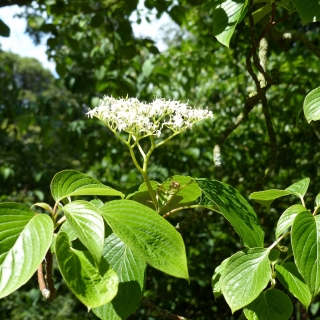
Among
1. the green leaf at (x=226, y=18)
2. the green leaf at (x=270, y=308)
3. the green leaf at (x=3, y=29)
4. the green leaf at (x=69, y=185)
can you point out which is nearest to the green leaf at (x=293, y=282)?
the green leaf at (x=270, y=308)

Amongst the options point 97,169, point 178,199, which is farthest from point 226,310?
point 178,199

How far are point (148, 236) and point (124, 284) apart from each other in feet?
0.47

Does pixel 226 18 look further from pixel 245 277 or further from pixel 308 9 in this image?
pixel 245 277

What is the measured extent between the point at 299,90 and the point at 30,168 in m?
2.12

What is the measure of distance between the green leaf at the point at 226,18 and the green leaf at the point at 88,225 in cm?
43

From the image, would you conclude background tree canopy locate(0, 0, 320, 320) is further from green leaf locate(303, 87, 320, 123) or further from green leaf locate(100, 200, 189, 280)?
green leaf locate(100, 200, 189, 280)

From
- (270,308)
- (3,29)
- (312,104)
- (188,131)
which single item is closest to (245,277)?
(270,308)

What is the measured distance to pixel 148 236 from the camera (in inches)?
20.4

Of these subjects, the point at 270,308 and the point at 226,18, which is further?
the point at 226,18

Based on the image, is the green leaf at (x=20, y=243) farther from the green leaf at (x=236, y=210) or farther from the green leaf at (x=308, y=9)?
the green leaf at (x=308, y=9)

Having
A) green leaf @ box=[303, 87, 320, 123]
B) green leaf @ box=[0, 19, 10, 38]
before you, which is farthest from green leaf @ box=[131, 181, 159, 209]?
green leaf @ box=[0, 19, 10, 38]

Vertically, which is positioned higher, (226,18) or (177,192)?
(226,18)

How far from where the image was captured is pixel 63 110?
2.90m

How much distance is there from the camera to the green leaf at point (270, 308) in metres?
0.65
